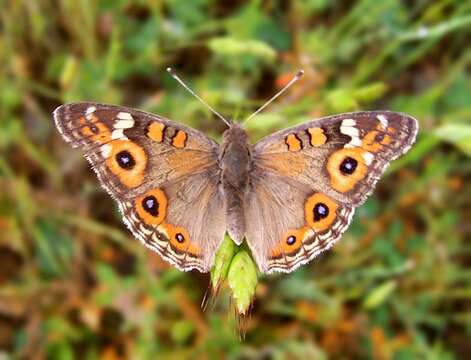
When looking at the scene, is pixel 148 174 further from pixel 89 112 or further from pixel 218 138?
pixel 218 138

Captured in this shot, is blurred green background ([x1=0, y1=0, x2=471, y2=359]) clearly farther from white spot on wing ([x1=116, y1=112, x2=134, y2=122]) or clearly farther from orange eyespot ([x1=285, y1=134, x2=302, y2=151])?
white spot on wing ([x1=116, y1=112, x2=134, y2=122])

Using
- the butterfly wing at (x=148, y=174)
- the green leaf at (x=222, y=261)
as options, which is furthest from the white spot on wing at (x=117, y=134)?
the green leaf at (x=222, y=261)

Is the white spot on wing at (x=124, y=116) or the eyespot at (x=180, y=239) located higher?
the white spot on wing at (x=124, y=116)

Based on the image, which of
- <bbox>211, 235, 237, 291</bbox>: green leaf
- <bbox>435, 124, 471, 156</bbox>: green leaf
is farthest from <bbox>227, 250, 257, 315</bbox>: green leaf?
<bbox>435, 124, 471, 156</bbox>: green leaf

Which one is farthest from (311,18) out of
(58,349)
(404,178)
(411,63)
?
(58,349)

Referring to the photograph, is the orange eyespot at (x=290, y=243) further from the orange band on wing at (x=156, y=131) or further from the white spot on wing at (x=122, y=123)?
the white spot on wing at (x=122, y=123)

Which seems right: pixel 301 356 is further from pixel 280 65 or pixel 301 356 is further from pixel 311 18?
pixel 311 18

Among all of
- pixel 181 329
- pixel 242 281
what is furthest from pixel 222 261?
pixel 181 329
